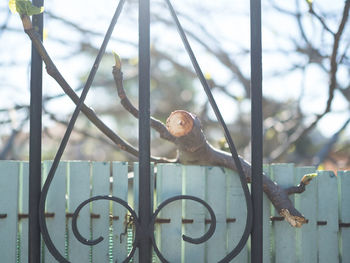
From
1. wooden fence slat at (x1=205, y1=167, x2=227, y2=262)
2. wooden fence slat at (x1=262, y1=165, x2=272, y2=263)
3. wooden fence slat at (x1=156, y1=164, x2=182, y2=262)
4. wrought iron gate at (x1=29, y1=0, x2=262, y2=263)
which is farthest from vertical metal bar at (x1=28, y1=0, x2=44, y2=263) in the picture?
wooden fence slat at (x1=262, y1=165, x2=272, y2=263)

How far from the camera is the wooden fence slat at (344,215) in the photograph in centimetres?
159

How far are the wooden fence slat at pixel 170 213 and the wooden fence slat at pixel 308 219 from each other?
445 millimetres

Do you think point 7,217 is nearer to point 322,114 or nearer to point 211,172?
point 211,172

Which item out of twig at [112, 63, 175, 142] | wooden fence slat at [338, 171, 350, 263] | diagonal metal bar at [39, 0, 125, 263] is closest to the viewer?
diagonal metal bar at [39, 0, 125, 263]

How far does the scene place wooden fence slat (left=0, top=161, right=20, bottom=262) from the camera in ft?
4.60

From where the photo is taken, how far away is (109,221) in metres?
1.44

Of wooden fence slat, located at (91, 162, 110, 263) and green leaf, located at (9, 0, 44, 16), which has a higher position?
green leaf, located at (9, 0, 44, 16)

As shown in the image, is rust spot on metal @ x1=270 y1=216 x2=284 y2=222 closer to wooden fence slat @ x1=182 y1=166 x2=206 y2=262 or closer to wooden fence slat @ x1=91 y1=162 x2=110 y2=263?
wooden fence slat @ x1=182 y1=166 x2=206 y2=262

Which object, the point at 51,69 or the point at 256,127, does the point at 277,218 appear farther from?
the point at 51,69

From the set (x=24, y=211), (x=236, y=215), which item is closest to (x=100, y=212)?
(x=24, y=211)

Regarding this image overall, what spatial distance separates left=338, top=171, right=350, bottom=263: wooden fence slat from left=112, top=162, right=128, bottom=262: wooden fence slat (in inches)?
31.0

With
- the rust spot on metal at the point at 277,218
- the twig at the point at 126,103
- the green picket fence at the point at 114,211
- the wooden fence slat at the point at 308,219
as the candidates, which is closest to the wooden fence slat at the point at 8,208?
the green picket fence at the point at 114,211

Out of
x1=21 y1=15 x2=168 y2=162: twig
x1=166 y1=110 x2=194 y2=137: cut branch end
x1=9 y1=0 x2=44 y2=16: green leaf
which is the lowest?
x1=166 y1=110 x2=194 y2=137: cut branch end

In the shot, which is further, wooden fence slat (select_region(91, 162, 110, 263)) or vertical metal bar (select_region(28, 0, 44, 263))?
wooden fence slat (select_region(91, 162, 110, 263))
